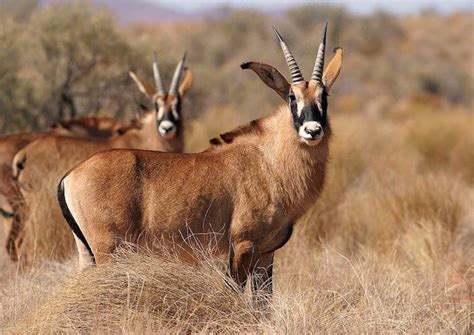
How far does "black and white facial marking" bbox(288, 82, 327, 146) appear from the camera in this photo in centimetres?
609

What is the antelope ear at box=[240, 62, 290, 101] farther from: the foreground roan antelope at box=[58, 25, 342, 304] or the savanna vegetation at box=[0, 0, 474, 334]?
the savanna vegetation at box=[0, 0, 474, 334]

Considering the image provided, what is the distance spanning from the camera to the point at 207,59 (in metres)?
31.0

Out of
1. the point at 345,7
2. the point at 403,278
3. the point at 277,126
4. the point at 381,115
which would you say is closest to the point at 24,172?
the point at 277,126

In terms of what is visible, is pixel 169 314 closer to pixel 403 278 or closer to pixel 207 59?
pixel 403 278

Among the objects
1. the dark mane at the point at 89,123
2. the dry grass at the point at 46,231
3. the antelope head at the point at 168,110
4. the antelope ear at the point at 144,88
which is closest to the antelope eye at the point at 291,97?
the dry grass at the point at 46,231

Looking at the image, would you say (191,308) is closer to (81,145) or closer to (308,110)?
(308,110)

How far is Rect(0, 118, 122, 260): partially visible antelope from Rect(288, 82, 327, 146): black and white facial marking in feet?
13.1

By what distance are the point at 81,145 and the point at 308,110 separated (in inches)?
166

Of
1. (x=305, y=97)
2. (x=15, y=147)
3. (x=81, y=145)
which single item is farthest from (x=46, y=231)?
(x=305, y=97)

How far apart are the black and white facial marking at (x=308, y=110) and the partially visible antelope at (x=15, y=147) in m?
3.98

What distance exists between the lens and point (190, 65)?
21.9 meters

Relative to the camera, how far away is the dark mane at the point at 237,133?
22.0 ft

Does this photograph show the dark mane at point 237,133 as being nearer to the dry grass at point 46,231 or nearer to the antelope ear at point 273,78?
the antelope ear at point 273,78

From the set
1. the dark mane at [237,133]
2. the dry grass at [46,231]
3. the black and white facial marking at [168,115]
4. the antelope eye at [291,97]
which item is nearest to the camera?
the antelope eye at [291,97]
